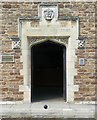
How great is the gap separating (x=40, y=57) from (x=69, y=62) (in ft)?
26.4

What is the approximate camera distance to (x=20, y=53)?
12.0 m

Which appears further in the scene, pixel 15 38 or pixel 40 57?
pixel 40 57

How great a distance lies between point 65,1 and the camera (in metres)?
11.9

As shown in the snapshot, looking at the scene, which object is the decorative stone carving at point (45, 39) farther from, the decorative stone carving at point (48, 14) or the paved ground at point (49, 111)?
the paved ground at point (49, 111)

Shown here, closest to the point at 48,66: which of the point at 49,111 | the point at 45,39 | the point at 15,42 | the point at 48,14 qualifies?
the point at 45,39

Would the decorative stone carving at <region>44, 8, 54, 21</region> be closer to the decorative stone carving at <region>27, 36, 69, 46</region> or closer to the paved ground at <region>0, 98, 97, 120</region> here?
the decorative stone carving at <region>27, 36, 69, 46</region>

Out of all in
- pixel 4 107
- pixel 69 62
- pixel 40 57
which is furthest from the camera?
pixel 40 57

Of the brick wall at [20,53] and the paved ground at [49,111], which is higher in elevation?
the brick wall at [20,53]

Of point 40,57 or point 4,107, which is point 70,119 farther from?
point 40,57

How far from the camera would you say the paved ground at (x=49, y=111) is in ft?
33.5

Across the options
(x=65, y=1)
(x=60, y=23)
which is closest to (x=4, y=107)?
(x=60, y=23)

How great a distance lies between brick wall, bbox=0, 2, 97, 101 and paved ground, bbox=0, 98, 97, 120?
0.53m

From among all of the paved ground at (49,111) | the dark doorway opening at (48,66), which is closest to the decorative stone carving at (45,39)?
the paved ground at (49,111)

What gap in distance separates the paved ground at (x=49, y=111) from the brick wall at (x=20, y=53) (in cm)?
53
